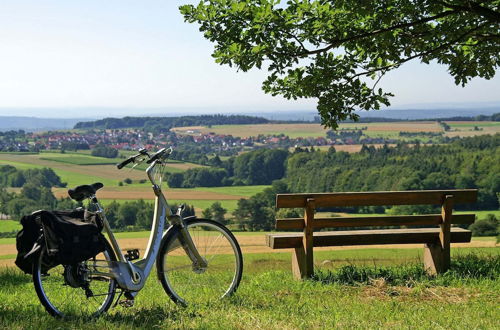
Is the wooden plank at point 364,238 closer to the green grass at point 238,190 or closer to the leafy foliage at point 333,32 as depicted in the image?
Result: the leafy foliage at point 333,32

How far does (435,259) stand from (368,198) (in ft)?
4.11

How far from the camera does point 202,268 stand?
577 cm

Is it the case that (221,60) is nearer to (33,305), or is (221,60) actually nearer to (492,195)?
(33,305)

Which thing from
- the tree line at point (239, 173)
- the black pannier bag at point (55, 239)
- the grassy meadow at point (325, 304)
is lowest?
the tree line at point (239, 173)

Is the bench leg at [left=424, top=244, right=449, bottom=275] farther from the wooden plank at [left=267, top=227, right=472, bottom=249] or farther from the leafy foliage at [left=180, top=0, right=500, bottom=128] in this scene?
the leafy foliage at [left=180, top=0, right=500, bottom=128]

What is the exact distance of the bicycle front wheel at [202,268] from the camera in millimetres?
5590

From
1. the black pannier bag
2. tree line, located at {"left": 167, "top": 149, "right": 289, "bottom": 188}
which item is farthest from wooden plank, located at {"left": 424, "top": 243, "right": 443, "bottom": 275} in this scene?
tree line, located at {"left": 167, "top": 149, "right": 289, "bottom": 188}

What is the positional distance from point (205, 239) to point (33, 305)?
4.97 feet

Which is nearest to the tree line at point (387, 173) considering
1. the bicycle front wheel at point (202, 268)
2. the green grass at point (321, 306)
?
the green grass at point (321, 306)

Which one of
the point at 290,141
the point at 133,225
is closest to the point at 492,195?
the point at 133,225

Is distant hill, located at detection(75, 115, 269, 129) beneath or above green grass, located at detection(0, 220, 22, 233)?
above

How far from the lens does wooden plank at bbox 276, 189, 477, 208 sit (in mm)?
7880

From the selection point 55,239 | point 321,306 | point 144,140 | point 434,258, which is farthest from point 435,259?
point 144,140

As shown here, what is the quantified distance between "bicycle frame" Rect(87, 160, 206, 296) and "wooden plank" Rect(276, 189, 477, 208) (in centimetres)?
233
